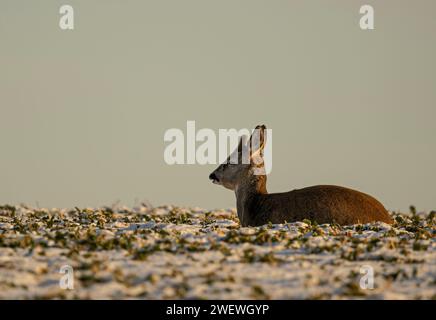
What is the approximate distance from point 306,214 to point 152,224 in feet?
11.4

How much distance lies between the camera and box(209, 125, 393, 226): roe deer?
59.6ft

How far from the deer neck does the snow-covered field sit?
2.95 m

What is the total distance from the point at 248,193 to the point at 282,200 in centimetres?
154

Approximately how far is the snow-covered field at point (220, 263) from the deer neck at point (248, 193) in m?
2.95

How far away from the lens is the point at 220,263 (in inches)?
492

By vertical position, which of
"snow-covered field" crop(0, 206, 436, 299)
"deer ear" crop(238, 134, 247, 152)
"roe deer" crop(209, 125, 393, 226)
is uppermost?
"deer ear" crop(238, 134, 247, 152)

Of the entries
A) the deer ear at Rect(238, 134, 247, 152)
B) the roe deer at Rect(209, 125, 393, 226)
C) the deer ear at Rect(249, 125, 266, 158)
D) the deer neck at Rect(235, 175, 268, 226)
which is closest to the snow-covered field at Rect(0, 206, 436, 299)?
the roe deer at Rect(209, 125, 393, 226)

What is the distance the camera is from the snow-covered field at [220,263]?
11102mm

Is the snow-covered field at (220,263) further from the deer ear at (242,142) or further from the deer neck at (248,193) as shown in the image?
the deer ear at (242,142)

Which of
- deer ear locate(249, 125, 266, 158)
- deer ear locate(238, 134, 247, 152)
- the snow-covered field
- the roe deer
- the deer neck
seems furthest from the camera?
deer ear locate(238, 134, 247, 152)

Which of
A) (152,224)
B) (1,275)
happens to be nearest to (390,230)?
(152,224)

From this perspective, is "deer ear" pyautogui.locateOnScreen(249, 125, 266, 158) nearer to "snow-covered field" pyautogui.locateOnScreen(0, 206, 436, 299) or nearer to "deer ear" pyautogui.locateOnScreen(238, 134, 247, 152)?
"deer ear" pyautogui.locateOnScreen(238, 134, 247, 152)

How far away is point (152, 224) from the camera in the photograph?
1800cm
